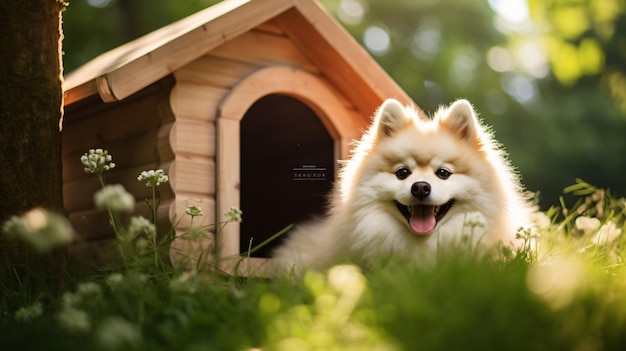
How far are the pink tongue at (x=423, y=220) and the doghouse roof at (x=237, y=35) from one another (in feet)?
4.73

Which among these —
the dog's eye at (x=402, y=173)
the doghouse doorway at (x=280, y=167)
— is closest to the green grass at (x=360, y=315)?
the dog's eye at (x=402, y=173)

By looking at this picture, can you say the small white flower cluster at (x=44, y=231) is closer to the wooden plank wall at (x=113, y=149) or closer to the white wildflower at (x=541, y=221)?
the wooden plank wall at (x=113, y=149)

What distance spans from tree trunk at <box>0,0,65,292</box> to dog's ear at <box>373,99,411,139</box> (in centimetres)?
174

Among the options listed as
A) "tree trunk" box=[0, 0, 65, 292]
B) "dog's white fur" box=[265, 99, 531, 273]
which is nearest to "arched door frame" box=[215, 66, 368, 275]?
"dog's white fur" box=[265, 99, 531, 273]

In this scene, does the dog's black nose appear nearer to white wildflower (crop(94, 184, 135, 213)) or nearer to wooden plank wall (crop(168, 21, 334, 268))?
wooden plank wall (crop(168, 21, 334, 268))

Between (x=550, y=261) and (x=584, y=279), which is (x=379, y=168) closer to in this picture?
Answer: (x=550, y=261)

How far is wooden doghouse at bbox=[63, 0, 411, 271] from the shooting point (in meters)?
4.34

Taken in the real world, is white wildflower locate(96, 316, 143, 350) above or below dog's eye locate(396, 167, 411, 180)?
below

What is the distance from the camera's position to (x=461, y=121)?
13.3 feet

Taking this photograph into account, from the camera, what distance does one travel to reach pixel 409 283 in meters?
2.52

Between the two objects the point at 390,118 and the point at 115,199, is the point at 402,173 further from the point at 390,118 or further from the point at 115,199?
the point at 115,199

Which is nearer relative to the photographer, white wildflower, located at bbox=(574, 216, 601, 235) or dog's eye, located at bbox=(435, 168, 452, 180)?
dog's eye, located at bbox=(435, 168, 452, 180)

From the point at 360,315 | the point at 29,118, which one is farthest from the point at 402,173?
the point at 29,118

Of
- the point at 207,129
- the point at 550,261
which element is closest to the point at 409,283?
the point at 550,261
